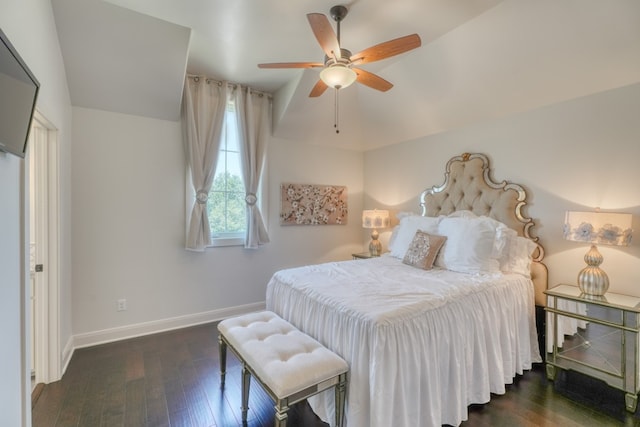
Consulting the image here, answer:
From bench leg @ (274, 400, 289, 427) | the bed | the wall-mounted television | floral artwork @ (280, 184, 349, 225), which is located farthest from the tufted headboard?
the wall-mounted television

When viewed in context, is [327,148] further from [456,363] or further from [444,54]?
[456,363]

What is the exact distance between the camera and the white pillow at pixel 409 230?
3.04 m

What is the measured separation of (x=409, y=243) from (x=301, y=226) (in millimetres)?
1619

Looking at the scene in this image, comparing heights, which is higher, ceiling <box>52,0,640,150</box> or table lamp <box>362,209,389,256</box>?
ceiling <box>52,0,640,150</box>

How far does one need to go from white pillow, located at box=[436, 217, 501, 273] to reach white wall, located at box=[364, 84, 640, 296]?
0.58 metres

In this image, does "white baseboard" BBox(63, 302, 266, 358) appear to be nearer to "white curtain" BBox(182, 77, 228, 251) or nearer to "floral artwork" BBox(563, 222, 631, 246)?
"white curtain" BBox(182, 77, 228, 251)

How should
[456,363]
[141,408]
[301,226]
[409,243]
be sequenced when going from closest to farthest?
[456,363]
[141,408]
[409,243]
[301,226]

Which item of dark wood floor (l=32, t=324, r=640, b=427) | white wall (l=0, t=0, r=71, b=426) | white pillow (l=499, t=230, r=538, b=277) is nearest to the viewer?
white wall (l=0, t=0, r=71, b=426)

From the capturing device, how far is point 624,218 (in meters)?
2.03

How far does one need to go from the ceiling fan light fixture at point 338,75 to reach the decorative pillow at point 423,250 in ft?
5.52

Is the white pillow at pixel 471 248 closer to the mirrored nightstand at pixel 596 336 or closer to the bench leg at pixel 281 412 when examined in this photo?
the mirrored nightstand at pixel 596 336

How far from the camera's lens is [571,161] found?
253 centimetres

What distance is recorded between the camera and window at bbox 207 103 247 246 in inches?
138

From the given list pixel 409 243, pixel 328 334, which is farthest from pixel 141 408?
pixel 409 243
